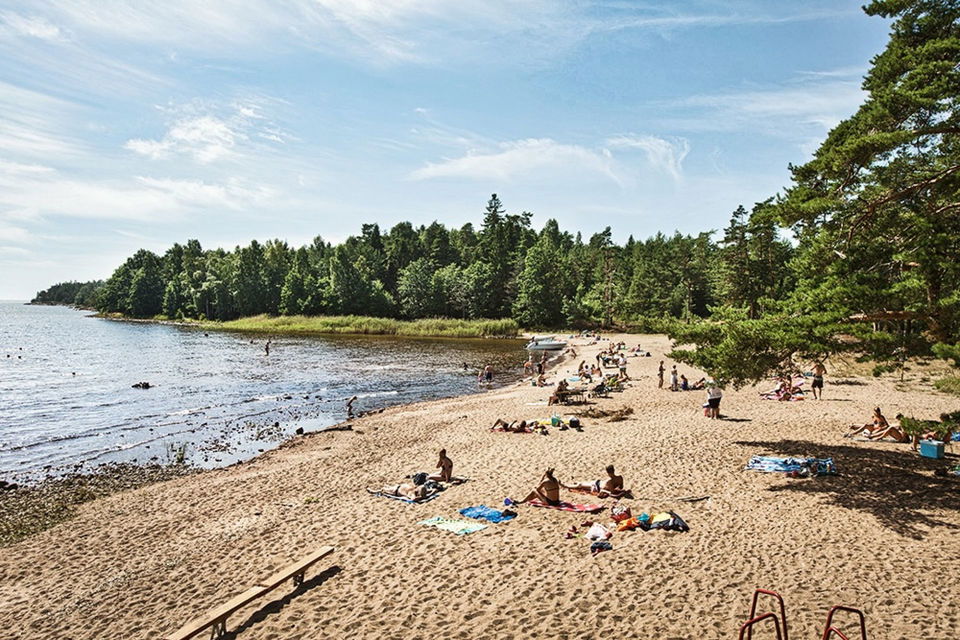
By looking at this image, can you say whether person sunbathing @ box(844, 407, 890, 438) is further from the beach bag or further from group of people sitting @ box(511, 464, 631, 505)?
the beach bag

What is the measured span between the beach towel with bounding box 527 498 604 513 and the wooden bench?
16.6 feet

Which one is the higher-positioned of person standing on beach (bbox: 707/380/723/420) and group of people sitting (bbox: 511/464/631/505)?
person standing on beach (bbox: 707/380/723/420)

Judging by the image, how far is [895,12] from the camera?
1220 cm

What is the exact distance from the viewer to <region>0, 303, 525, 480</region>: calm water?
76.3ft

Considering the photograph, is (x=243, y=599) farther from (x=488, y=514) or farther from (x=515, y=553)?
(x=488, y=514)

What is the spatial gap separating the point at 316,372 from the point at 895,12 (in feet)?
141

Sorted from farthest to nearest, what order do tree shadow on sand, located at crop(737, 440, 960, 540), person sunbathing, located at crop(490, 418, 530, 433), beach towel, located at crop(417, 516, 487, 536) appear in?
person sunbathing, located at crop(490, 418, 530, 433) → beach towel, located at crop(417, 516, 487, 536) → tree shadow on sand, located at crop(737, 440, 960, 540)

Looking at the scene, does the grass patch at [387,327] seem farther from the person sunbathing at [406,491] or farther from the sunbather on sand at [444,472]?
the person sunbathing at [406,491]

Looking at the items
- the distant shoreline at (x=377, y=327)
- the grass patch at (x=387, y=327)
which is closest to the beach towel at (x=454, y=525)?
the distant shoreline at (x=377, y=327)

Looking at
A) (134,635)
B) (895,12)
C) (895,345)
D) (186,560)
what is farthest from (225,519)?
(895,12)

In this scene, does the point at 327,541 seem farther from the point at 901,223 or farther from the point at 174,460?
the point at 901,223

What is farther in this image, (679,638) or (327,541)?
(327,541)

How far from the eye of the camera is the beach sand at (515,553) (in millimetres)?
8461

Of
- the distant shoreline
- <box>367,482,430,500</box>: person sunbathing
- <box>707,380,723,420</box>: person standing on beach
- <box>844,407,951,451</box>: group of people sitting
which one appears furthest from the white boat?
<box>367,482,430,500</box>: person sunbathing
